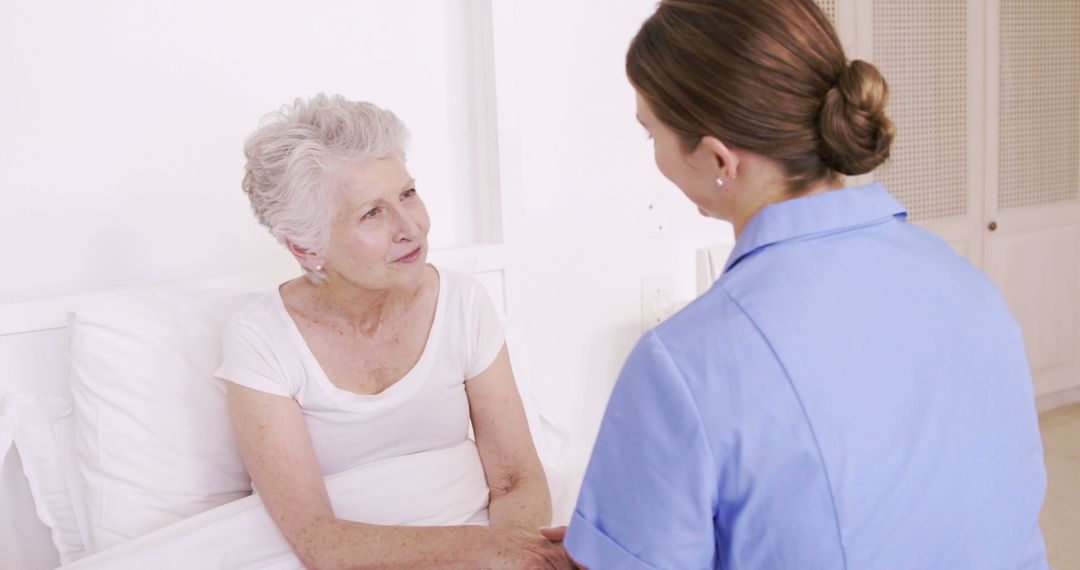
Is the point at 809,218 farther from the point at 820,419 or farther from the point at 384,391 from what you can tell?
the point at 384,391

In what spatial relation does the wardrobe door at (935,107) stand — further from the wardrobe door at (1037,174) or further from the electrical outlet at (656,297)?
the electrical outlet at (656,297)

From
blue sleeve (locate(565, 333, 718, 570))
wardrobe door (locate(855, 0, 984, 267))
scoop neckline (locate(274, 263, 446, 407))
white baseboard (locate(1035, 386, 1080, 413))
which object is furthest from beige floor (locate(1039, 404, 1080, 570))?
blue sleeve (locate(565, 333, 718, 570))

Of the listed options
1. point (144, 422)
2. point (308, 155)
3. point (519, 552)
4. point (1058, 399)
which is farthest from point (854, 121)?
point (1058, 399)

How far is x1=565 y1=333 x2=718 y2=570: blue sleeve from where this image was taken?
2.67 ft

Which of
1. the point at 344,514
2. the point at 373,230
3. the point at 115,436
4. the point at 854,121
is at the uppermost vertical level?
the point at 854,121

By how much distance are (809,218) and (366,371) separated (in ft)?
2.99

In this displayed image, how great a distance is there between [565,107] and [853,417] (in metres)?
1.44

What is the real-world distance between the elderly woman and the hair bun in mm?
726

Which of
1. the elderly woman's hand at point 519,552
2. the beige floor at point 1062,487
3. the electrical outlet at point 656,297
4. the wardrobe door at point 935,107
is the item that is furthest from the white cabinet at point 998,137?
the elderly woman's hand at point 519,552

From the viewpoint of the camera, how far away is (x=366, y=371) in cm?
157

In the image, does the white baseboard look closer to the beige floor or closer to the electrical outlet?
the beige floor

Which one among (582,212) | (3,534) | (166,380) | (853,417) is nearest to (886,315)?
(853,417)

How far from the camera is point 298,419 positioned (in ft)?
4.88

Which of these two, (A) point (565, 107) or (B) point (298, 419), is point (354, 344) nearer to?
(B) point (298, 419)
